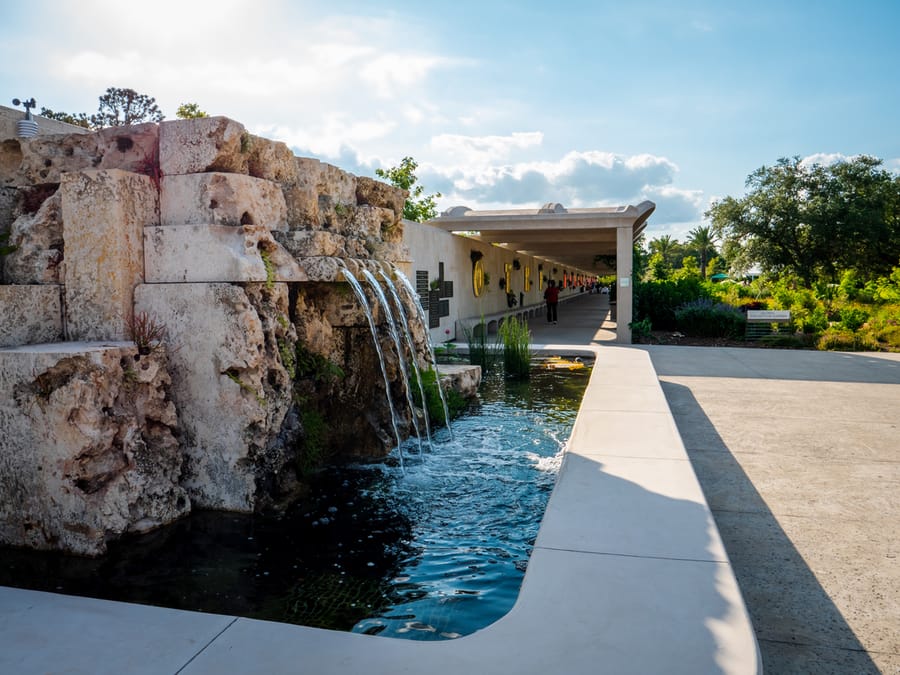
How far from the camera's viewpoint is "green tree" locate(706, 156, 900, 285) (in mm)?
24281

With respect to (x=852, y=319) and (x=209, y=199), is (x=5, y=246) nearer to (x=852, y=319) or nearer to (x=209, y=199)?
(x=209, y=199)

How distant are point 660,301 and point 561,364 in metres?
7.46

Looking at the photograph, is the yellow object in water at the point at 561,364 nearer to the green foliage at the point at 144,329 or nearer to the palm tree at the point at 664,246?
the green foliage at the point at 144,329

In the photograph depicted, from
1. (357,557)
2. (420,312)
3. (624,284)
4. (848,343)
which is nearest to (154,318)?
(357,557)

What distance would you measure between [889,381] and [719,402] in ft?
10.9

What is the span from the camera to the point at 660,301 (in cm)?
1688

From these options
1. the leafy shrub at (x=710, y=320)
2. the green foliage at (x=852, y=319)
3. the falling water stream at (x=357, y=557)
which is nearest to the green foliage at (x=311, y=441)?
the falling water stream at (x=357, y=557)

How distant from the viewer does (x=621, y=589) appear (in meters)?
2.64

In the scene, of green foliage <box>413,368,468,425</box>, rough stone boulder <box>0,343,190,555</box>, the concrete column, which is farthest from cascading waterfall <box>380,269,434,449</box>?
the concrete column

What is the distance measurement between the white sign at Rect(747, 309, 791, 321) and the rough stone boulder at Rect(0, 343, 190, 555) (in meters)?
13.9

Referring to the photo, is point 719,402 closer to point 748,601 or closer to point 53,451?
point 748,601

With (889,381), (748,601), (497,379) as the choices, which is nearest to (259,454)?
(748,601)

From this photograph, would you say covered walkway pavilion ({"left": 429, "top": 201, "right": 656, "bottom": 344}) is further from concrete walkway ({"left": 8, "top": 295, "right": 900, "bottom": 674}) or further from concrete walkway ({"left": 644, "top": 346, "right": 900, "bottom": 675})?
concrete walkway ({"left": 8, "top": 295, "right": 900, "bottom": 674})

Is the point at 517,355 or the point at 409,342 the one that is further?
the point at 517,355
